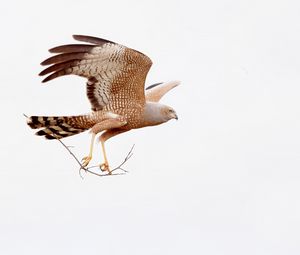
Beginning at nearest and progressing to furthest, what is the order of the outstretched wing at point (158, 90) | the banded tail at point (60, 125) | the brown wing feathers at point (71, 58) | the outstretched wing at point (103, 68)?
1. the brown wing feathers at point (71, 58)
2. the outstretched wing at point (103, 68)
3. the banded tail at point (60, 125)
4. the outstretched wing at point (158, 90)

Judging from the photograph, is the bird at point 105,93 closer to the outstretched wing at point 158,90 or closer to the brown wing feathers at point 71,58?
the brown wing feathers at point 71,58

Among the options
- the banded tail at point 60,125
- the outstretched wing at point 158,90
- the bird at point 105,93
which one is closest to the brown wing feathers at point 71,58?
the bird at point 105,93

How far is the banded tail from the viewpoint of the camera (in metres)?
20.7

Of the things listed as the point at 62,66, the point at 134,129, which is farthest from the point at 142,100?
the point at 62,66

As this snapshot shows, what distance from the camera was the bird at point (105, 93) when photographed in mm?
20152

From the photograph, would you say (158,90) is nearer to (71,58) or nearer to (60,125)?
(60,125)

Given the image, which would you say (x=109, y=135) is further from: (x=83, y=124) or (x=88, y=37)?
(x=88, y=37)

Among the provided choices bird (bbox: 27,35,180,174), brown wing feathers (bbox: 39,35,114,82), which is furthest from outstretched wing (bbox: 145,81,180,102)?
brown wing feathers (bbox: 39,35,114,82)

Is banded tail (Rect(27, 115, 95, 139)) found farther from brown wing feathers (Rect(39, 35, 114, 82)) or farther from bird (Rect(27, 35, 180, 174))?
brown wing feathers (Rect(39, 35, 114, 82))

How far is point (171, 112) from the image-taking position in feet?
70.8

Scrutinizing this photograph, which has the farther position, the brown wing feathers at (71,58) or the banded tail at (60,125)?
the banded tail at (60,125)

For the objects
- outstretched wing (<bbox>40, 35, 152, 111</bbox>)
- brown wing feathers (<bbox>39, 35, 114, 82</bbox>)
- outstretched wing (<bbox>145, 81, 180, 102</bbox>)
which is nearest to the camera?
brown wing feathers (<bbox>39, 35, 114, 82</bbox>)

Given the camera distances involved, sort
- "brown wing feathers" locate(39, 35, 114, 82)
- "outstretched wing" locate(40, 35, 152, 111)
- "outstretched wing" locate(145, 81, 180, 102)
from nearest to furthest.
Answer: "brown wing feathers" locate(39, 35, 114, 82) → "outstretched wing" locate(40, 35, 152, 111) → "outstretched wing" locate(145, 81, 180, 102)

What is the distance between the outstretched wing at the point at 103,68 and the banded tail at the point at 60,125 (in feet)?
1.22
